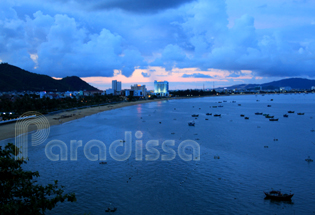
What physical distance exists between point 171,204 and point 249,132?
1184 inches

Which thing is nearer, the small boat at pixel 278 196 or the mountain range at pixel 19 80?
the small boat at pixel 278 196

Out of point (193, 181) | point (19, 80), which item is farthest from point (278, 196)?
point (19, 80)

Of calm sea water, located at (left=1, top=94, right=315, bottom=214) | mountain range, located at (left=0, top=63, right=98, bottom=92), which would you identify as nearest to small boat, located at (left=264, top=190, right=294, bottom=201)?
calm sea water, located at (left=1, top=94, right=315, bottom=214)

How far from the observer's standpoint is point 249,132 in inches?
1630

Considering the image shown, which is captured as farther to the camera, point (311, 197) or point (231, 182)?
point (231, 182)

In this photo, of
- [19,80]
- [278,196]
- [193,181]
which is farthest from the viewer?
[19,80]

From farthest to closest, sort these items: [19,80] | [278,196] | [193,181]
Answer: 1. [19,80]
2. [193,181]
3. [278,196]

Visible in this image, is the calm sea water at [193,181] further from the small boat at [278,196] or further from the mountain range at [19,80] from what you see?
the mountain range at [19,80]

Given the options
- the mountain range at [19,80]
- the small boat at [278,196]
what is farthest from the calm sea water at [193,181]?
the mountain range at [19,80]

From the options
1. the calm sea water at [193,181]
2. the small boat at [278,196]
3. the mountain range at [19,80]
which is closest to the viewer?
the calm sea water at [193,181]

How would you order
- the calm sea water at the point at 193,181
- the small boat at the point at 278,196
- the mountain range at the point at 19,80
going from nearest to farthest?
the calm sea water at the point at 193,181 < the small boat at the point at 278,196 < the mountain range at the point at 19,80

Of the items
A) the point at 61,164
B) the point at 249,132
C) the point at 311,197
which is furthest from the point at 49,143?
the point at 249,132

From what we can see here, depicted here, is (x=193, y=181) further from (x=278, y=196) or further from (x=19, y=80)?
(x=19, y=80)

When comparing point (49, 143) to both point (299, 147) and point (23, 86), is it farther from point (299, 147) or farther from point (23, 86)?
point (23, 86)
